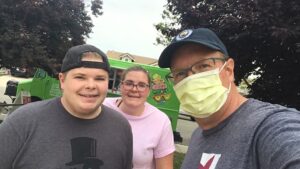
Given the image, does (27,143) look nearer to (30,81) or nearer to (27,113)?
(27,113)

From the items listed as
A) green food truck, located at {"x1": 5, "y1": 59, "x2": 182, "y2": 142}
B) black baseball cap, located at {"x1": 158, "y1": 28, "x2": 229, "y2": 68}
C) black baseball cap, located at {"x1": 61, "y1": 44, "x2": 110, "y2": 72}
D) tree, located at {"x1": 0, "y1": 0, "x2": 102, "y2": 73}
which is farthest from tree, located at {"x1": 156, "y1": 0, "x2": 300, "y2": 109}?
black baseball cap, located at {"x1": 158, "y1": 28, "x2": 229, "y2": 68}

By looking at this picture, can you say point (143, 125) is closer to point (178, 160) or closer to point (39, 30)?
point (178, 160)

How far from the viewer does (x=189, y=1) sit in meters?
9.91

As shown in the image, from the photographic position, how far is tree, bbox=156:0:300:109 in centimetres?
809

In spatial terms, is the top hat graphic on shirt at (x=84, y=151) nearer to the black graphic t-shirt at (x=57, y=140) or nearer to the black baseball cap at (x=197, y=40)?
the black graphic t-shirt at (x=57, y=140)

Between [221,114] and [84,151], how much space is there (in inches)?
37.5

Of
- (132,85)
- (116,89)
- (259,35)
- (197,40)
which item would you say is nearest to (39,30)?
(116,89)

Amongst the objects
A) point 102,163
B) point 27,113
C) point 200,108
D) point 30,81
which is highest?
point 200,108

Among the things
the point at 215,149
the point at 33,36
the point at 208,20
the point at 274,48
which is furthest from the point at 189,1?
the point at 215,149

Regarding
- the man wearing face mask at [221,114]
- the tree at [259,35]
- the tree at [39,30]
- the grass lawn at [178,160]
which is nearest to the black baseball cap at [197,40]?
the man wearing face mask at [221,114]

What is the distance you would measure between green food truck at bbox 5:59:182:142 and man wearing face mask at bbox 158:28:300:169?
10450mm

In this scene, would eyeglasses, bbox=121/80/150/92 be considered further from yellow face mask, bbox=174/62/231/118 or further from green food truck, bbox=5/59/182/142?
green food truck, bbox=5/59/182/142

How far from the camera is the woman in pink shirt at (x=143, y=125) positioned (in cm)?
335

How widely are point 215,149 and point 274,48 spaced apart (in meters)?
8.10
